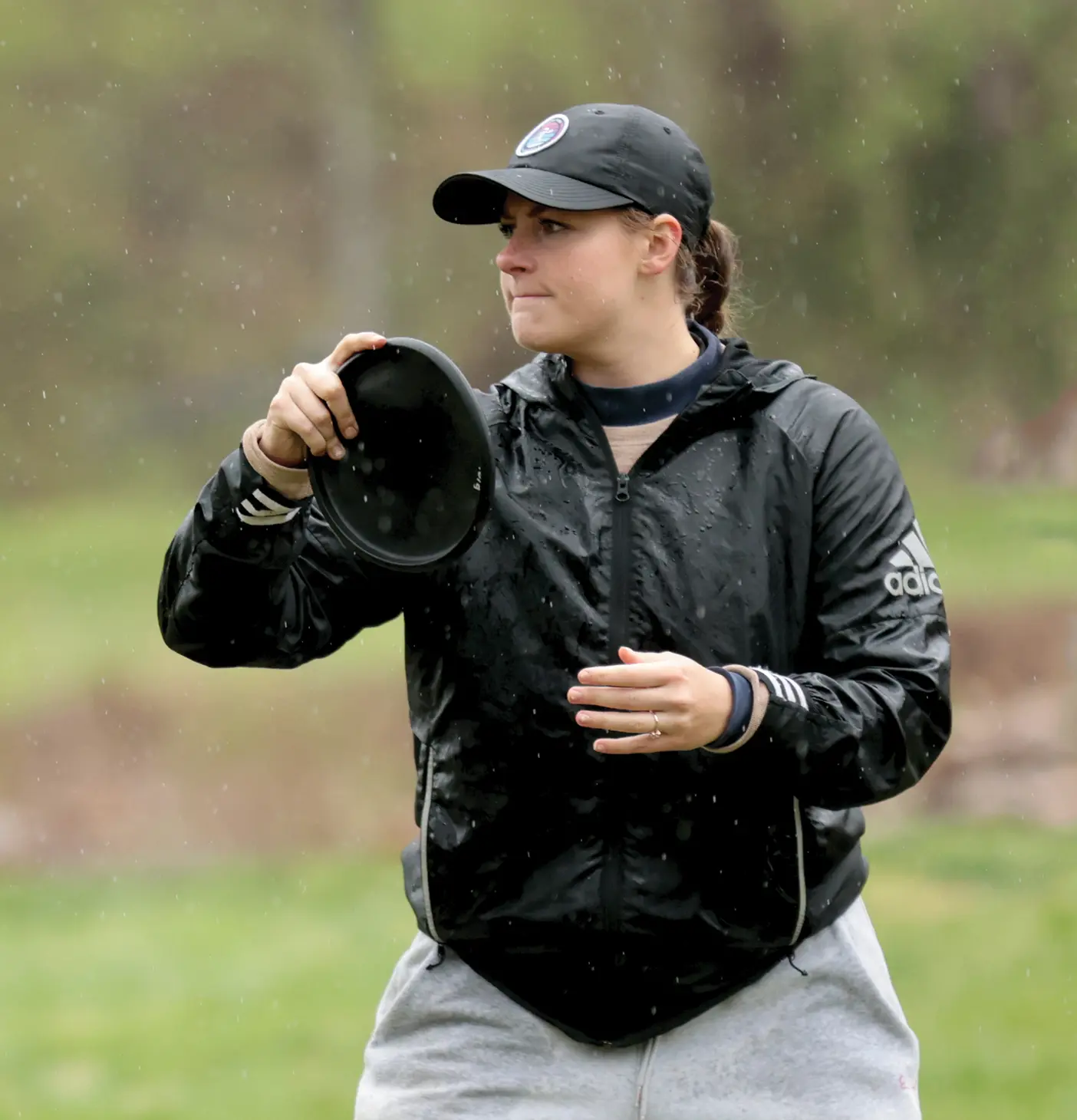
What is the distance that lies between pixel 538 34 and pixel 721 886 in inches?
598

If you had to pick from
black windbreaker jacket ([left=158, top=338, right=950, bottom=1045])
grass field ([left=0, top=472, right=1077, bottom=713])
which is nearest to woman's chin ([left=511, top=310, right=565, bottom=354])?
black windbreaker jacket ([left=158, top=338, right=950, bottom=1045])

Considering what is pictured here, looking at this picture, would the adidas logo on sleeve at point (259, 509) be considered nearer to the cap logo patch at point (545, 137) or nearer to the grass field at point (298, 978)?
the cap logo patch at point (545, 137)

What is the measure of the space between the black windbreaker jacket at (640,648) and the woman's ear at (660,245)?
218 mm

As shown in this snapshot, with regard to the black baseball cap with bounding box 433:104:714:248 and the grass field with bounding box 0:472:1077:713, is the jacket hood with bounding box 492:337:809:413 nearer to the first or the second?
the black baseball cap with bounding box 433:104:714:248

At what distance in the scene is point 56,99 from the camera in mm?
18406

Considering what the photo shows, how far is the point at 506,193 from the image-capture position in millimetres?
2680

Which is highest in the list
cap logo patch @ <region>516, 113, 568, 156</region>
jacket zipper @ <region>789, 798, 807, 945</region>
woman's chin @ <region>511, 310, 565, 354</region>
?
cap logo patch @ <region>516, 113, 568, 156</region>

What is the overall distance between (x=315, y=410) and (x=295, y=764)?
9383 mm

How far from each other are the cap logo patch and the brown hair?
0.91 ft

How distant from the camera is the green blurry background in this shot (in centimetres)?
791

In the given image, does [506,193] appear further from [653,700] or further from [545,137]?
[653,700]

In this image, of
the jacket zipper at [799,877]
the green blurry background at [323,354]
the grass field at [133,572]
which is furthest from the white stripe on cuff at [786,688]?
the grass field at [133,572]

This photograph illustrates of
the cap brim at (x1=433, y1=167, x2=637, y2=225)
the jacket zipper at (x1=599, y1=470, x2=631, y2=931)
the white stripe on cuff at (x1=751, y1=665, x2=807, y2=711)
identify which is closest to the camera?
the white stripe on cuff at (x1=751, y1=665, x2=807, y2=711)

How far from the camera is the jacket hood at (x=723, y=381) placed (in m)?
2.57
